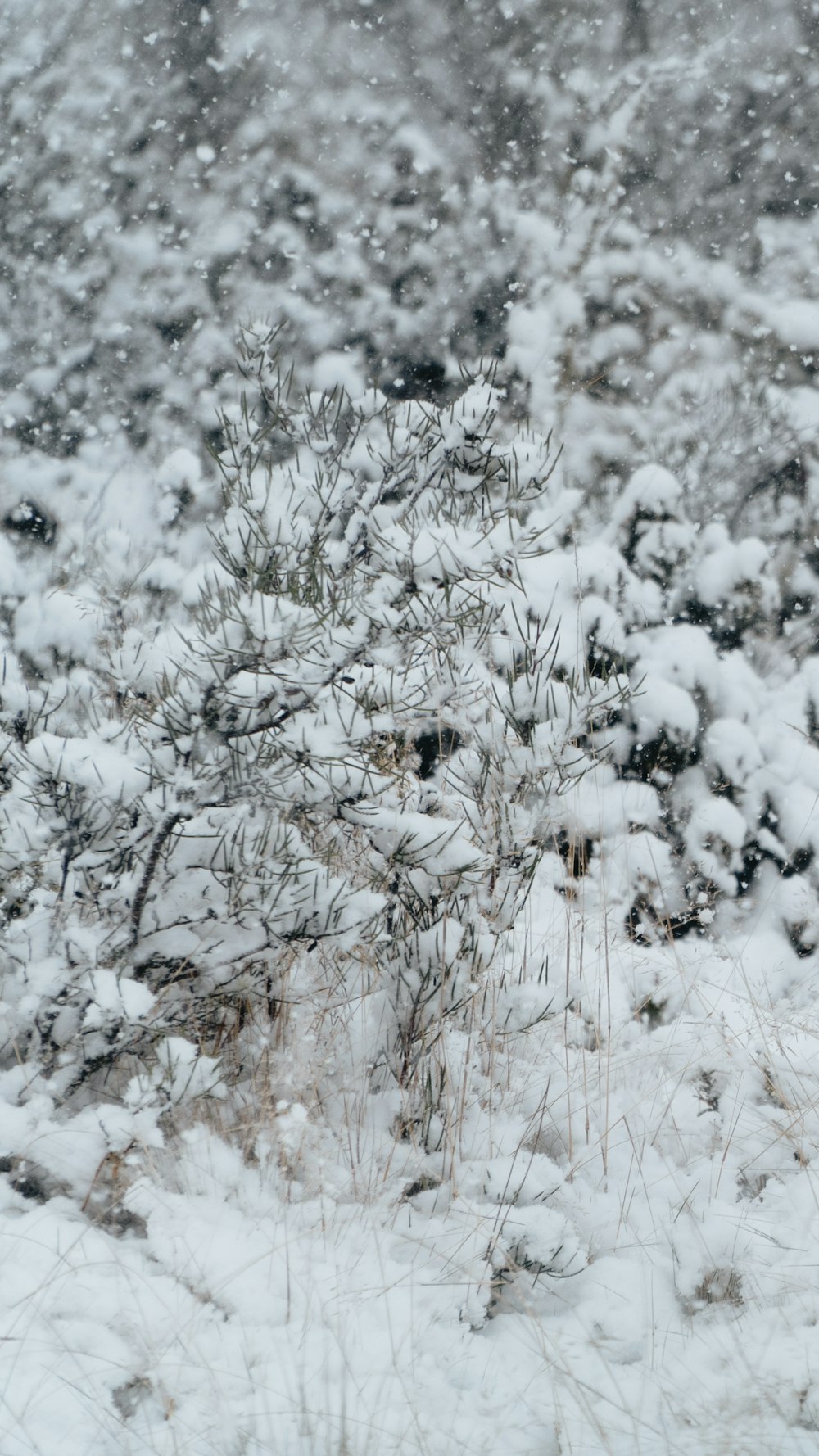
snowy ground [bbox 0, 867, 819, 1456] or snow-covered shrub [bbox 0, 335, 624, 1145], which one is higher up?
snow-covered shrub [bbox 0, 335, 624, 1145]

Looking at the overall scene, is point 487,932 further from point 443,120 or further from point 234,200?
point 443,120

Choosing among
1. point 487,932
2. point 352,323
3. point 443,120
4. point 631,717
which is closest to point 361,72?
point 443,120

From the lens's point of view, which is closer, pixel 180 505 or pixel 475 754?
pixel 475 754

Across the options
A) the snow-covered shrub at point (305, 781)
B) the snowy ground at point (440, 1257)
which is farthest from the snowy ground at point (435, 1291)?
the snow-covered shrub at point (305, 781)

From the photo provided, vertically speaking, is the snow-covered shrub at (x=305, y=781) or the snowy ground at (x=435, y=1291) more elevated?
the snow-covered shrub at (x=305, y=781)

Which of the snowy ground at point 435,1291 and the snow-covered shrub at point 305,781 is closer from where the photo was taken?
the snowy ground at point 435,1291

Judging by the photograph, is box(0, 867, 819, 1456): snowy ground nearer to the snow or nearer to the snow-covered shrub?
the snow

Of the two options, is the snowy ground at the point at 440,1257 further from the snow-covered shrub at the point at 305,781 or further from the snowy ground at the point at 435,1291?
the snow-covered shrub at the point at 305,781

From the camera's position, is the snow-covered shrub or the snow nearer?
the snow

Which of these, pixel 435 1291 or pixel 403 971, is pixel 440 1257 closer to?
pixel 435 1291

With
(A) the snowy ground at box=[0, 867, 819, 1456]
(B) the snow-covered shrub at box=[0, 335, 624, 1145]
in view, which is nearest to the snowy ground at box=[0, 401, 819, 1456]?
(A) the snowy ground at box=[0, 867, 819, 1456]

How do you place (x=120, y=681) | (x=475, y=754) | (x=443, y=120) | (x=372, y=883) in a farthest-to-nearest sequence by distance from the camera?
(x=443, y=120) → (x=475, y=754) → (x=120, y=681) → (x=372, y=883)

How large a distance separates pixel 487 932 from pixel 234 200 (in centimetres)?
381

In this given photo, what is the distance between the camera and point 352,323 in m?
3.87
